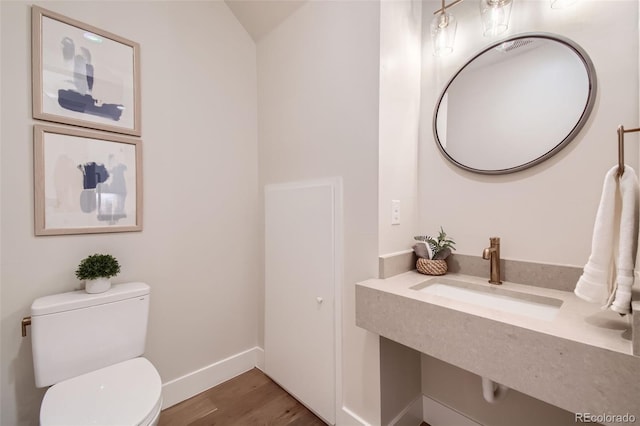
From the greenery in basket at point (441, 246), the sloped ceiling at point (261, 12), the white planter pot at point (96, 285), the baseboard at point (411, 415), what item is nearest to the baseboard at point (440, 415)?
the baseboard at point (411, 415)

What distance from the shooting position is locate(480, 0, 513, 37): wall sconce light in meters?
1.21

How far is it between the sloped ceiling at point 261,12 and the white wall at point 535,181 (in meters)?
0.87

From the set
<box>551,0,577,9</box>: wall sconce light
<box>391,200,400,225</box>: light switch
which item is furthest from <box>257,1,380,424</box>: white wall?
<box>551,0,577,9</box>: wall sconce light

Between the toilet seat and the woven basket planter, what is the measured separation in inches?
51.6

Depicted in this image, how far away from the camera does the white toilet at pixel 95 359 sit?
3.29 feet

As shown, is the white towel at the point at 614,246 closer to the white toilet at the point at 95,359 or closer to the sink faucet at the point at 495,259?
the sink faucet at the point at 495,259

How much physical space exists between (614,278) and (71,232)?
220 cm

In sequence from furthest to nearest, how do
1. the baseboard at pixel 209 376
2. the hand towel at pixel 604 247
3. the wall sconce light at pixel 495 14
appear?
the baseboard at pixel 209 376, the wall sconce light at pixel 495 14, the hand towel at pixel 604 247

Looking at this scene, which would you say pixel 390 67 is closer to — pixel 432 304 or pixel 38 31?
pixel 432 304

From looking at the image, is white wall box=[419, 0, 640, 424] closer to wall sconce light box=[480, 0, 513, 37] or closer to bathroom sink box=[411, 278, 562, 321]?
wall sconce light box=[480, 0, 513, 37]

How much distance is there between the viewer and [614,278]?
31.8 inches

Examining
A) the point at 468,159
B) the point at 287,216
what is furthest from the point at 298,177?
the point at 468,159

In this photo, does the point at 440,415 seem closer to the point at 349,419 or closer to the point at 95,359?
the point at 349,419

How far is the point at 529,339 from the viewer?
0.79 metres
